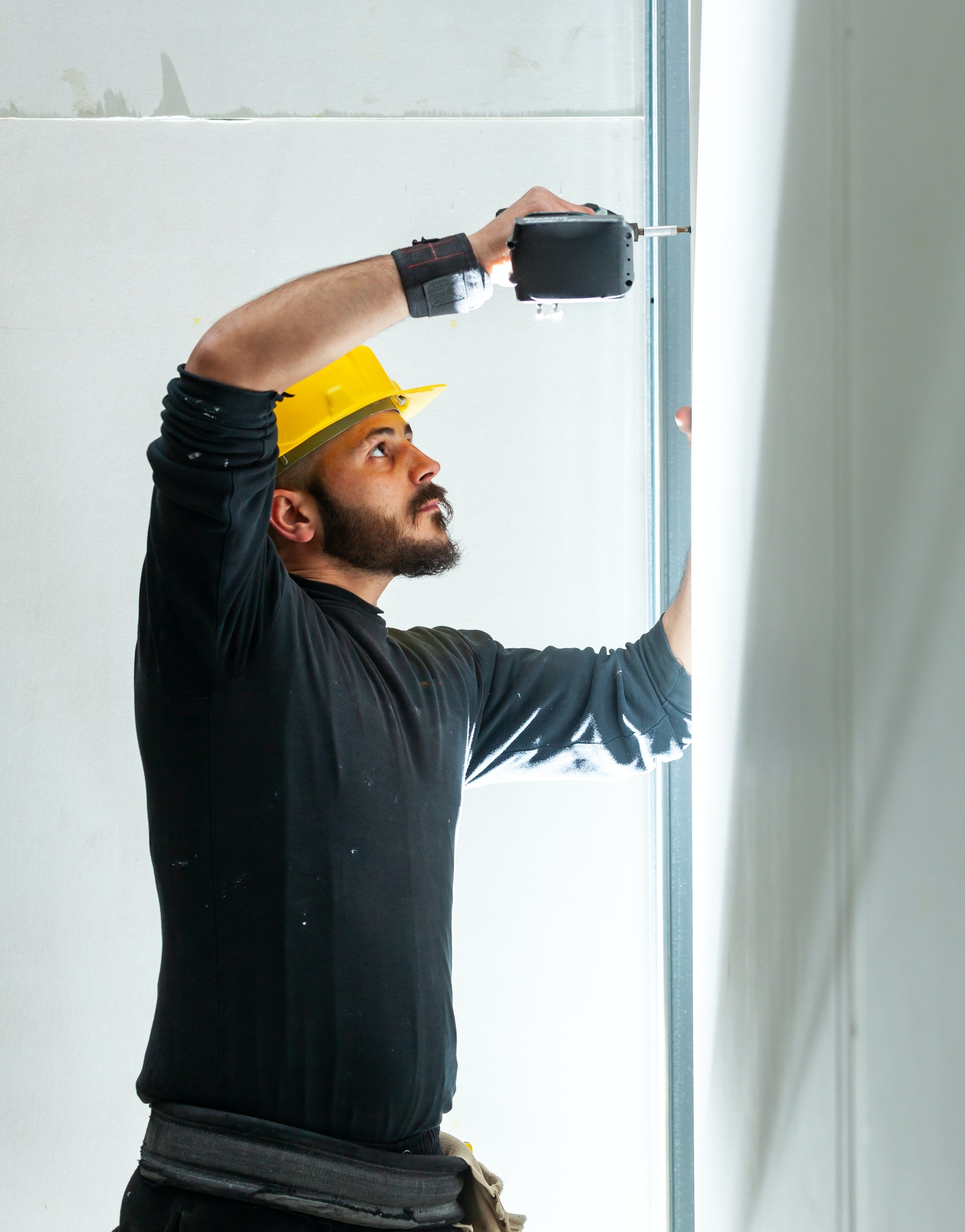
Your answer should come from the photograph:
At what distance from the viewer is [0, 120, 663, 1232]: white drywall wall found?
206 centimetres

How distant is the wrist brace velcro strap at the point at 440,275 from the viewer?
1.19 meters

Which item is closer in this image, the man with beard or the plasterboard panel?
the man with beard

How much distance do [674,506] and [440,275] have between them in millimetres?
817

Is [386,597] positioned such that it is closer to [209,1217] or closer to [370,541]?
[370,541]

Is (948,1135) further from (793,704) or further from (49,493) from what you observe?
(49,493)

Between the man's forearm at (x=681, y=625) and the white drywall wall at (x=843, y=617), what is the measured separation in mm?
777

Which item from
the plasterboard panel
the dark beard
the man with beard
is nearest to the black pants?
the man with beard

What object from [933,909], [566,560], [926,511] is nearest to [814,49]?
[926,511]

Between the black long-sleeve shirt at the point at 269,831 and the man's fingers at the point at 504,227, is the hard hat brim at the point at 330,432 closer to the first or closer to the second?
the black long-sleeve shirt at the point at 269,831

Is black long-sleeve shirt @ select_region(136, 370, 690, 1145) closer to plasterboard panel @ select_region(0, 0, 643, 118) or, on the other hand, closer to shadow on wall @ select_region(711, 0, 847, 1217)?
shadow on wall @ select_region(711, 0, 847, 1217)

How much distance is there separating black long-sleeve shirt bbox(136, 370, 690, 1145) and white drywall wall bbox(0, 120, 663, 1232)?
78cm

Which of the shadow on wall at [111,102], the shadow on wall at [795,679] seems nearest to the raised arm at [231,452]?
the shadow on wall at [795,679]

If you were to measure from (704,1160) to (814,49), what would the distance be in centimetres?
78

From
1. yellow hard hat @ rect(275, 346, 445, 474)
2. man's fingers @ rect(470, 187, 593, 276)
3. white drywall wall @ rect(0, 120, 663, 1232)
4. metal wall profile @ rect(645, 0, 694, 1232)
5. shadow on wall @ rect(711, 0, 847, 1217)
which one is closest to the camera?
shadow on wall @ rect(711, 0, 847, 1217)
